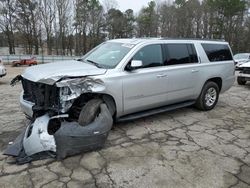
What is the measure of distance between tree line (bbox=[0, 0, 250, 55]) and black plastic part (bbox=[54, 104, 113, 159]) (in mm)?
42330

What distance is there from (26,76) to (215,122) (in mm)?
4056

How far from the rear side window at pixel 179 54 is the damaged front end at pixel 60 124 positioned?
1884mm

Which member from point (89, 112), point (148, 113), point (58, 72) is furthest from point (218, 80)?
point (58, 72)

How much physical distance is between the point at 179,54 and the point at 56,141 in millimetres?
3404

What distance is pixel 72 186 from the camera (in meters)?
3.11

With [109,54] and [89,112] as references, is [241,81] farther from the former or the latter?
[89,112]

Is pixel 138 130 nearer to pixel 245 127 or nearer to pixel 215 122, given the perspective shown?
pixel 215 122

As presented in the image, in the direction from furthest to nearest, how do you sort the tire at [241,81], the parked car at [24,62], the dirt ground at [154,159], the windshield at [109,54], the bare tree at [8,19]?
the bare tree at [8,19] < the parked car at [24,62] < the tire at [241,81] < the windshield at [109,54] < the dirt ground at [154,159]

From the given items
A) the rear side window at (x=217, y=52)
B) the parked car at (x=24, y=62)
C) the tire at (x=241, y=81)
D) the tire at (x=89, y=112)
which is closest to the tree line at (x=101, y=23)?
the parked car at (x=24, y=62)

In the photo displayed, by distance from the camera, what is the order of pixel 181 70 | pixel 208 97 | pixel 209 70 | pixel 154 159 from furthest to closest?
pixel 208 97
pixel 209 70
pixel 181 70
pixel 154 159

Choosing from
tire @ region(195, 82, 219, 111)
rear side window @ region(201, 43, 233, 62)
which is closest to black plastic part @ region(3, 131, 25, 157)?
tire @ region(195, 82, 219, 111)

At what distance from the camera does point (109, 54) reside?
204 inches

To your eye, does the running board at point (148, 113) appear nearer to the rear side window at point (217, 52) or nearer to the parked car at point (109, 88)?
the parked car at point (109, 88)

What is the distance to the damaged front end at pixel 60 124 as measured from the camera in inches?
147
